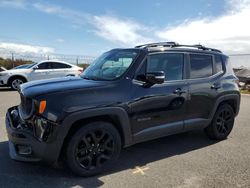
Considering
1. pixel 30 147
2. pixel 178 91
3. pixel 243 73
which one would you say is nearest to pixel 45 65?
pixel 178 91

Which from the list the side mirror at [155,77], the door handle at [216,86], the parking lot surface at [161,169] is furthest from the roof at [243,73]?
the side mirror at [155,77]

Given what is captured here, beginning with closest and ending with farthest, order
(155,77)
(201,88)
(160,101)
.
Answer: (155,77), (160,101), (201,88)

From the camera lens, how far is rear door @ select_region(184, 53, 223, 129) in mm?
5391

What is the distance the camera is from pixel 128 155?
5145 mm

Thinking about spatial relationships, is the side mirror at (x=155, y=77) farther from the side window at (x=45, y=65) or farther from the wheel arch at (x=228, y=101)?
the side window at (x=45, y=65)

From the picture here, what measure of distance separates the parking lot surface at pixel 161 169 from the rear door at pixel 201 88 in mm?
555

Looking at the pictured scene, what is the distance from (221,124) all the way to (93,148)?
302 cm

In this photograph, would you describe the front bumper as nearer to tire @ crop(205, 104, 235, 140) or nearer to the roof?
tire @ crop(205, 104, 235, 140)

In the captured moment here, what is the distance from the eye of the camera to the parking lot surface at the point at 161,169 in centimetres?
405

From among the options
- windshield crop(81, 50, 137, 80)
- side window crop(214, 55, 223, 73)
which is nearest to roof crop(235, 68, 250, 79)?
side window crop(214, 55, 223, 73)

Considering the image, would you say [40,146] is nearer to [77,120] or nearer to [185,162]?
[77,120]

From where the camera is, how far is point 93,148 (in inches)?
168

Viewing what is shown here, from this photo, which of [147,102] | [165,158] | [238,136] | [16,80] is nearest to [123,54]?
[147,102]

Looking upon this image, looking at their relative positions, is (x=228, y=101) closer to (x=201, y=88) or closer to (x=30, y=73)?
(x=201, y=88)
